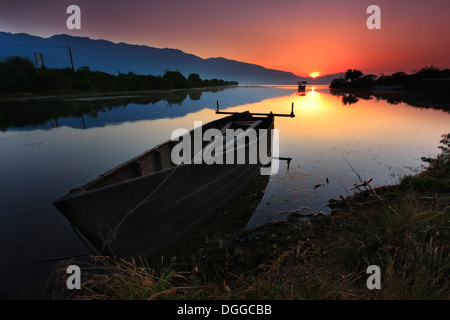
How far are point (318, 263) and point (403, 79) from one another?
112m

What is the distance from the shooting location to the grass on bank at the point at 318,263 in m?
2.41

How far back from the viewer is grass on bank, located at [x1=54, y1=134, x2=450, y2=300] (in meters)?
2.41

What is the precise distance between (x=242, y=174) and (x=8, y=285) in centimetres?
661

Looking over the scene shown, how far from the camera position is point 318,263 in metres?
3.91

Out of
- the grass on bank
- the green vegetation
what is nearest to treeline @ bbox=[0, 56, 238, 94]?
the grass on bank

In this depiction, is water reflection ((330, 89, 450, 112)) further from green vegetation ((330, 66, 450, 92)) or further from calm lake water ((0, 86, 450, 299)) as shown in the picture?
calm lake water ((0, 86, 450, 299))

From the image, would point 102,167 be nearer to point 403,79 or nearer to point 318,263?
point 318,263

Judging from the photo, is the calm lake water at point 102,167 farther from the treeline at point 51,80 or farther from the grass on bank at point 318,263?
the treeline at point 51,80

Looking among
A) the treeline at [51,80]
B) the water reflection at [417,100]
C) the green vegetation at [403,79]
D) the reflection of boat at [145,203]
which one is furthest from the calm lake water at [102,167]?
the green vegetation at [403,79]

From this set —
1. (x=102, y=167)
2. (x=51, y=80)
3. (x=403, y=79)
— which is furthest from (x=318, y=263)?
(x=403, y=79)
